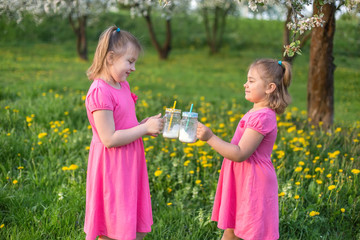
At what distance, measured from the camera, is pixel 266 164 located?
7.47 feet

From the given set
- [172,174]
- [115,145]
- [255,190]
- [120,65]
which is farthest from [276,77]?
[172,174]

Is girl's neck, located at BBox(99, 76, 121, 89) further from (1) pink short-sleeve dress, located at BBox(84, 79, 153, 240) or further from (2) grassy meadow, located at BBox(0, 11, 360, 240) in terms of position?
(2) grassy meadow, located at BBox(0, 11, 360, 240)

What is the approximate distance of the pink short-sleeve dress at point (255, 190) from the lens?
2.24 metres

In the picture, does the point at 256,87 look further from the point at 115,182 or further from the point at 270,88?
the point at 115,182

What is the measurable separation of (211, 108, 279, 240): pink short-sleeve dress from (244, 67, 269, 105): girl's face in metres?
0.08

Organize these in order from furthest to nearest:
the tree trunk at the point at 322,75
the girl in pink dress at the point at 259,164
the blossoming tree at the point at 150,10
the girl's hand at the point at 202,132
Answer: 1. the blossoming tree at the point at 150,10
2. the tree trunk at the point at 322,75
3. the girl in pink dress at the point at 259,164
4. the girl's hand at the point at 202,132

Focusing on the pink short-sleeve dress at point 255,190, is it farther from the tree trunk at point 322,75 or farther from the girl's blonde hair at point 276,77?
the tree trunk at point 322,75

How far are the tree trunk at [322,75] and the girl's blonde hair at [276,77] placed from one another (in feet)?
10.7

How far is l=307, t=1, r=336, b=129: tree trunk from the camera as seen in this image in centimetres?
528

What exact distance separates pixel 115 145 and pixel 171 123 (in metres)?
0.33

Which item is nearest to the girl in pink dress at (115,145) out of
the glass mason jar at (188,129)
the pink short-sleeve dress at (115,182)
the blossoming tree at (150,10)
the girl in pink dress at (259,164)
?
the pink short-sleeve dress at (115,182)

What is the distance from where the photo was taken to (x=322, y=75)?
5473mm

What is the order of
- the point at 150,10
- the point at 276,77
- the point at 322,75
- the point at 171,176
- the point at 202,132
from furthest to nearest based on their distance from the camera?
1. the point at 150,10
2. the point at 322,75
3. the point at 171,176
4. the point at 276,77
5. the point at 202,132

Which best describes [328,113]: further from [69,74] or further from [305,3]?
[69,74]
